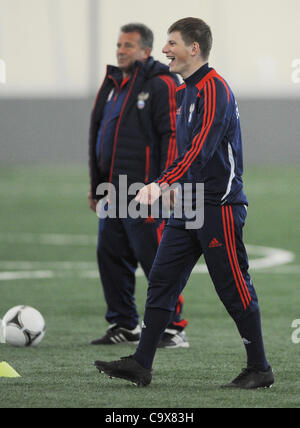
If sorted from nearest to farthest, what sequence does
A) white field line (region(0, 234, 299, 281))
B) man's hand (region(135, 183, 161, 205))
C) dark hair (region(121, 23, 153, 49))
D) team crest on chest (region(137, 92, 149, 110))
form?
man's hand (region(135, 183, 161, 205)), team crest on chest (region(137, 92, 149, 110)), dark hair (region(121, 23, 153, 49)), white field line (region(0, 234, 299, 281))

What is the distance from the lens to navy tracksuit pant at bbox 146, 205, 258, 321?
6004mm

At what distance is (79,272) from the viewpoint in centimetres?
1187

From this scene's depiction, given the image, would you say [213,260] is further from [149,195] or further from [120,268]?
[120,268]

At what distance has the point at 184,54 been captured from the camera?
20.0ft

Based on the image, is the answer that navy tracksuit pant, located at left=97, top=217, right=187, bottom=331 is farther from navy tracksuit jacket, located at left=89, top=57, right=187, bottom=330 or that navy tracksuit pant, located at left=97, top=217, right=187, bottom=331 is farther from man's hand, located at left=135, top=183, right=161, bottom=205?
man's hand, located at left=135, top=183, right=161, bottom=205

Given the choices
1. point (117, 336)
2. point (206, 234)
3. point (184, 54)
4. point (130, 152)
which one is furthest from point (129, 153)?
point (206, 234)

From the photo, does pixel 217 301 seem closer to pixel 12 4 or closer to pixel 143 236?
pixel 143 236

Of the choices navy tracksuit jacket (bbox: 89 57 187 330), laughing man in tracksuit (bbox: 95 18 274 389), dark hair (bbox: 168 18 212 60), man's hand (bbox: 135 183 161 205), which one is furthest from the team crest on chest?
man's hand (bbox: 135 183 161 205)

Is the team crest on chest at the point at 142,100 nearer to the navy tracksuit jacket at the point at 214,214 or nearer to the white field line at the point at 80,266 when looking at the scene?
the navy tracksuit jacket at the point at 214,214

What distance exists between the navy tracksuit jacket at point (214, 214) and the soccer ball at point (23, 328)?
1689mm

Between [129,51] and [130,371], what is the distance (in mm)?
2836

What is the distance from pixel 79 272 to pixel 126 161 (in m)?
4.23

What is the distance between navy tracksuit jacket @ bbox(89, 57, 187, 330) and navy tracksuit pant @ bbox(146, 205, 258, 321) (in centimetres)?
158
